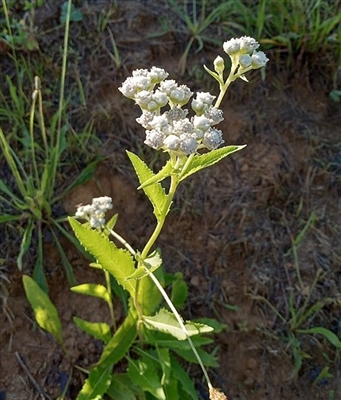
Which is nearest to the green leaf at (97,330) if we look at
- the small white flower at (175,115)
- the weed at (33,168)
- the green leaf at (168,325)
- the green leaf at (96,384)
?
the green leaf at (96,384)

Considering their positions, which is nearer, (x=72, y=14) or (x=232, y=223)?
(x=232, y=223)

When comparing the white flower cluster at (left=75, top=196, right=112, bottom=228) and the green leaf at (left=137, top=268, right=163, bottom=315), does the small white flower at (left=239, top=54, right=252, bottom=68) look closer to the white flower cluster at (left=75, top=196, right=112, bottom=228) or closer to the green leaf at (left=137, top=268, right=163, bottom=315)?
the white flower cluster at (left=75, top=196, right=112, bottom=228)

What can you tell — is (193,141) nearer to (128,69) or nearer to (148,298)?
(148,298)

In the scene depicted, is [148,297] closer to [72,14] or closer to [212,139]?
[212,139]

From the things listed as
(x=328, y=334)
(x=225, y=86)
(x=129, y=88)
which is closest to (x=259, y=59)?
(x=225, y=86)

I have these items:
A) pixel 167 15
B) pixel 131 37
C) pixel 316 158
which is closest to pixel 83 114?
pixel 131 37

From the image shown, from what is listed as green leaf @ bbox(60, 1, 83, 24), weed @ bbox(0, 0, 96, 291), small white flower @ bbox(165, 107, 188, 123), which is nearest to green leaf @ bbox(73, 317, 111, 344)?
weed @ bbox(0, 0, 96, 291)

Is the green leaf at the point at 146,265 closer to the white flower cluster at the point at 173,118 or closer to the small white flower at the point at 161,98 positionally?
the white flower cluster at the point at 173,118

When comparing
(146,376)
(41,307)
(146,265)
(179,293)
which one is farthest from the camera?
(179,293)
